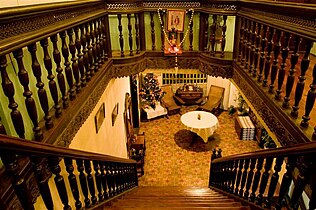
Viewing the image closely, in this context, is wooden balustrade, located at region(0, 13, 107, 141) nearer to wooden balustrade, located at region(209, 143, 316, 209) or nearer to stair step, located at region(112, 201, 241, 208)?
stair step, located at region(112, 201, 241, 208)

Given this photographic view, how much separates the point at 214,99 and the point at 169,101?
179 centimetres

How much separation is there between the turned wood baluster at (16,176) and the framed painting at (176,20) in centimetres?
378

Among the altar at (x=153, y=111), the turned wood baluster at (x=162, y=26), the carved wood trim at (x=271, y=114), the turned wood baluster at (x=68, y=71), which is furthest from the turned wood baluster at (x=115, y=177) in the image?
the altar at (x=153, y=111)

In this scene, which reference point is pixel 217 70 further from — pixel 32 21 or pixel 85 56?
pixel 32 21

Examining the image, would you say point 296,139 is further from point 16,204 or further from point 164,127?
point 164,127

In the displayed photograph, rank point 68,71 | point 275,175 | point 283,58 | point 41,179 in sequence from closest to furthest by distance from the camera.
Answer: point 41,179 → point 275,175 → point 283,58 → point 68,71

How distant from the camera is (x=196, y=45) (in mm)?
4844

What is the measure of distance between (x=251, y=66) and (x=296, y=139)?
1432 millimetres

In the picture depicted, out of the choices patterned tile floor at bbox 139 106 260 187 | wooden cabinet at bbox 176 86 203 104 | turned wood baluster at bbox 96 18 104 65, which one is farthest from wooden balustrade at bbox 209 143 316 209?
wooden cabinet at bbox 176 86 203 104

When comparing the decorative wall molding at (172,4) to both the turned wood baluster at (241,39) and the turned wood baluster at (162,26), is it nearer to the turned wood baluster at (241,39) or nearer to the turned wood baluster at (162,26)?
the turned wood baluster at (162,26)

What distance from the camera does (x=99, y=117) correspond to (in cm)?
382

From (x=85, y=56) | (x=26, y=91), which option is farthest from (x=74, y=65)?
(x=26, y=91)

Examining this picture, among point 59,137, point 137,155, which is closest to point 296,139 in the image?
A: point 59,137

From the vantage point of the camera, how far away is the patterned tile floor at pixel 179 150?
6555 mm
